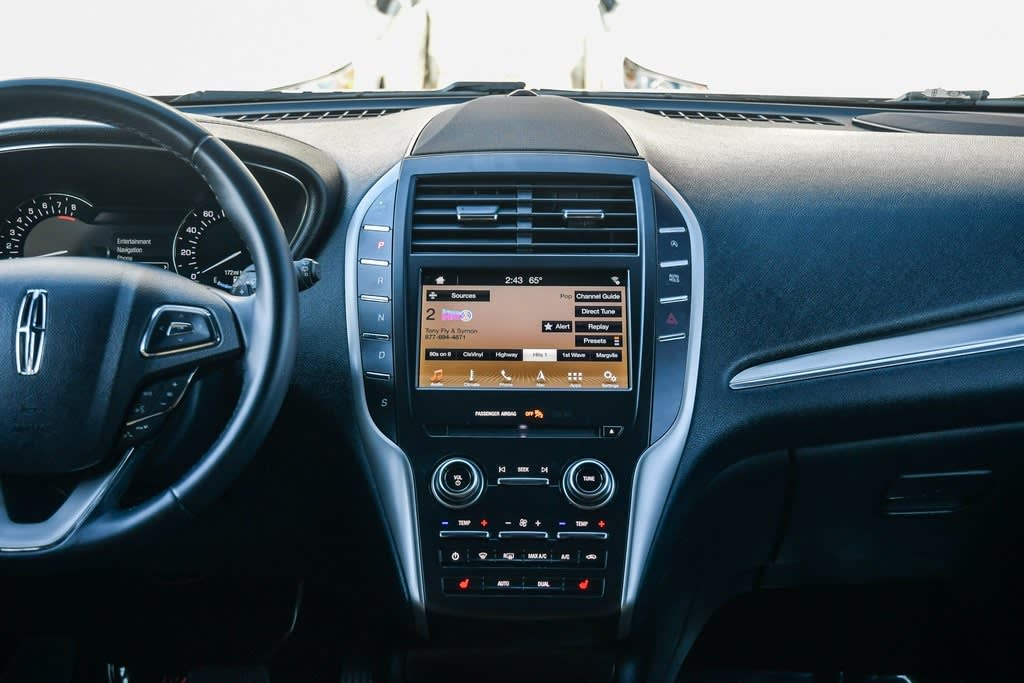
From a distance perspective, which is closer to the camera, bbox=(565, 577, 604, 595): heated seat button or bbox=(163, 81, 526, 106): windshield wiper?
bbox=(565, 577, 604, 595): heated seat button

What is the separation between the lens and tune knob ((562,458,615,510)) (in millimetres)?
1476

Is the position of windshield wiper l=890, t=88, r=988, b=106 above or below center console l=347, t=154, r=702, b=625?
above

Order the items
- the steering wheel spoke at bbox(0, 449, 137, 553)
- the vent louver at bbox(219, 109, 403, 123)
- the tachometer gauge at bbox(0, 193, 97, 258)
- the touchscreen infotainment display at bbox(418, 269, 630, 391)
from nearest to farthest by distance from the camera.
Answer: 1. the steering wheel spoke at bbox(0, 449, 137, 553)
2. the touchscreen infotainment display at bbox(418, 269, 630, 391)
3. the tachometer gauge at bbox(0, 193, 97, 258)
4. the vent louver at bbox(219, 109, 403, 123)

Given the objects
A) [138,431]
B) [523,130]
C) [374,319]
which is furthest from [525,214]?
[138,431]

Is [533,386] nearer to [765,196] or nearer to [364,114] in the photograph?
[765,196]

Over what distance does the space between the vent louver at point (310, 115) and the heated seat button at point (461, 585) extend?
0.91 meters

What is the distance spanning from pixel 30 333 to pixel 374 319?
0.48 m

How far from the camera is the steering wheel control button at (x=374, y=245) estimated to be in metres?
1.49

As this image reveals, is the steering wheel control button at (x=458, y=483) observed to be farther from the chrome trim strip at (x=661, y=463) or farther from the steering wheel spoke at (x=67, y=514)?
the steering wheel spoke at (x=67, y=514)

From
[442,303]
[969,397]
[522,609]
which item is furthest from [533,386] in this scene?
[969,397]

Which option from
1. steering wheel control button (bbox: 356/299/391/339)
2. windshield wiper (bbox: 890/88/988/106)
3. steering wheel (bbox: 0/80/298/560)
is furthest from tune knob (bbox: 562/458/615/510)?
windshield wiper (bbox: 890/88/988/106)

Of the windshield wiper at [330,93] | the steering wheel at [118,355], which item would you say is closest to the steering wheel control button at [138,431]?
the steering wheel at [118,355]

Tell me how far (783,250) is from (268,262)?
0.81m

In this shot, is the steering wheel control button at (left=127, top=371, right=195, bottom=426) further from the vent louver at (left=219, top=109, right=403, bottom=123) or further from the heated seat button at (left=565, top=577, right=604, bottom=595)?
the vent louver at (left=219, top=109, right=403, bottom=123)
